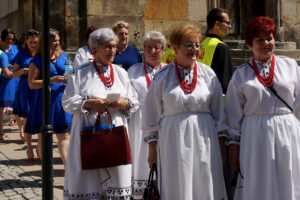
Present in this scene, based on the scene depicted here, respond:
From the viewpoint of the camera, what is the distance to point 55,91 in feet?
21.6

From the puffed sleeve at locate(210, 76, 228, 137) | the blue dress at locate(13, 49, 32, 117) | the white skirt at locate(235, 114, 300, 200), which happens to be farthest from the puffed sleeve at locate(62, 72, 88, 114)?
the blue dress at locate(13, 49, 32, 117)

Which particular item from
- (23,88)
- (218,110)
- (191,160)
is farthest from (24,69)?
(191,160)

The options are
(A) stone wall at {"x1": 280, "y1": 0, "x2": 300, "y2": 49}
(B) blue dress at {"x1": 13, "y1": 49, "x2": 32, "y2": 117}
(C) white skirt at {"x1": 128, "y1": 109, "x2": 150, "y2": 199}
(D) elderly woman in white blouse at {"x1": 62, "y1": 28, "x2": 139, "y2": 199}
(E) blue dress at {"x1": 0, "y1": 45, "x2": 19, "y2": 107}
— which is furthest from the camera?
(A) stone wall at {"x1": 280, "y1": 0, "x2": 300, "y2": 49}

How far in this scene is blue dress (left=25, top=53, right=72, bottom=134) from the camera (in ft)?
21.0

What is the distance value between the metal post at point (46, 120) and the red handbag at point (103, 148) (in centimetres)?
48

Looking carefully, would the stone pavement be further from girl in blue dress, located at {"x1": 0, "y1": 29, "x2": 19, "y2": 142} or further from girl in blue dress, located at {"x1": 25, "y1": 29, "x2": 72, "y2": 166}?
girl in blue dress, located at {"x1": 0, "y1": 29, "x2": 19, "y2": 142}

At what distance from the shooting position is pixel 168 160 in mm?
4137

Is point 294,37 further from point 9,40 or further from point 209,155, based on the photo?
point 209,155

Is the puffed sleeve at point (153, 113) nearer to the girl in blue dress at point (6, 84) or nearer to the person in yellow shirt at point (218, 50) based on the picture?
the person in yellow shirt at point (218, 50)

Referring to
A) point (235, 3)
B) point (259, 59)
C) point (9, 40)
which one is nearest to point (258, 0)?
point (235, 3)

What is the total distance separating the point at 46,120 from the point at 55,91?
255cm

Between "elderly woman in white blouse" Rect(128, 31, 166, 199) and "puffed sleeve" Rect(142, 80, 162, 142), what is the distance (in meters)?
1.12

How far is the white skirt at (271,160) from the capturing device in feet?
13.3

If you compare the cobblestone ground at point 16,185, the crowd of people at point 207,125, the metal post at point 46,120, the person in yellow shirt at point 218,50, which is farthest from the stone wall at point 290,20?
the metal post at point 46,120
